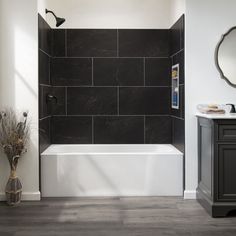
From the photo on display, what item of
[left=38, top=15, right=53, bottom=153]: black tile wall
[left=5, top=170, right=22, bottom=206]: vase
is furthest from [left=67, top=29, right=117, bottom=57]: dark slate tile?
[left=5, top=170, right=22, bottom=206]: vase

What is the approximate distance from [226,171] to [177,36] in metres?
1.70

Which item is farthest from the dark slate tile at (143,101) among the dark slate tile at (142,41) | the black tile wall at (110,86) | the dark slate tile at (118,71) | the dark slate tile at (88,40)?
the dark slate tile at (88,40)

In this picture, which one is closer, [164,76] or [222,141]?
[222,141]

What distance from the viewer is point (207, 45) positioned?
14.2 ft

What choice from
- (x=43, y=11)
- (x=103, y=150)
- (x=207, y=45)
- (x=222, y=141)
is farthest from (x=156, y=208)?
(x=43, y=11)

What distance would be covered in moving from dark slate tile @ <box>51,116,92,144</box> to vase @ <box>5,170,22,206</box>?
1126mm

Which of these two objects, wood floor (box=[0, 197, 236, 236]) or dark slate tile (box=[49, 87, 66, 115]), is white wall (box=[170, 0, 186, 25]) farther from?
wood floor (box=[0, 197, 236, 236])

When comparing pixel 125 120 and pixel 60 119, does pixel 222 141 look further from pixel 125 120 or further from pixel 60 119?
pixel 60 119

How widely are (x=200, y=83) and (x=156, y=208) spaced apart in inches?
53.3

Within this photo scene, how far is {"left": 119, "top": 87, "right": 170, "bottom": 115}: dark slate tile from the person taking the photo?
526 centimetres

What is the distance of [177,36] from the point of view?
15.5ft

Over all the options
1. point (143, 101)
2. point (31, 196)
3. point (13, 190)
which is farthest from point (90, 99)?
point (13, 190)

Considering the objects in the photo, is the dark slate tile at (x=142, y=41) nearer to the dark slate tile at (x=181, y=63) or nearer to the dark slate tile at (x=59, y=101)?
the dark slate tile at (x=181, y=63)

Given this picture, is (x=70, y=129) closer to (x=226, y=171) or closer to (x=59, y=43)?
(x=59, y=43)
